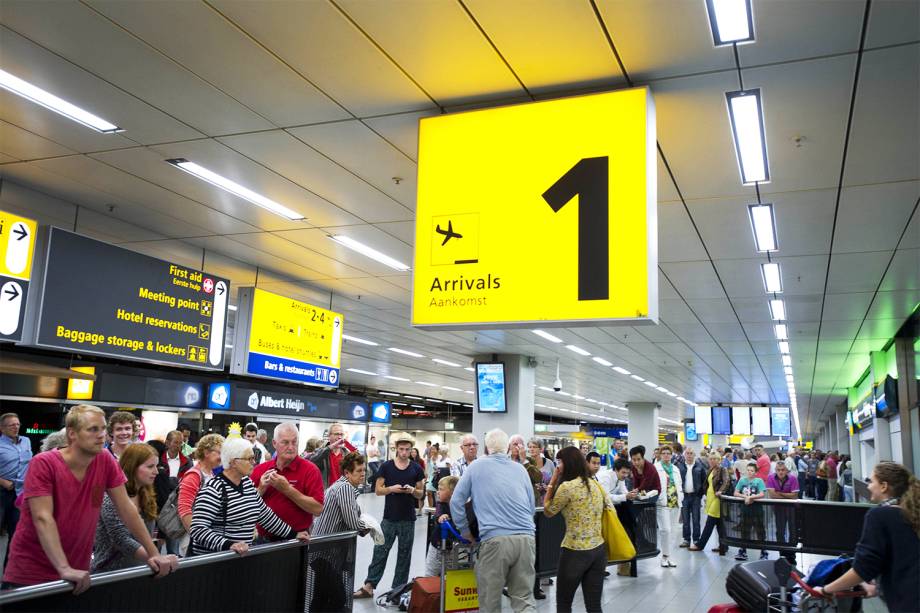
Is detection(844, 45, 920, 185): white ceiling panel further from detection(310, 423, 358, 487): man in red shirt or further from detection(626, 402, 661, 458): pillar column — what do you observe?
detection(626, 402, 661, 458): pillar column

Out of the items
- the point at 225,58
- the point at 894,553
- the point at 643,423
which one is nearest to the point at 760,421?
the point at 643,423

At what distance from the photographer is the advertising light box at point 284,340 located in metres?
9.52

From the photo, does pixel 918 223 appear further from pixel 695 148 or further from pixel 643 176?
pixel 643 176

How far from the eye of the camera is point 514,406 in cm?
1806

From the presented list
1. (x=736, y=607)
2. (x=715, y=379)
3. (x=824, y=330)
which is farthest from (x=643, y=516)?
(x=715, y=379)

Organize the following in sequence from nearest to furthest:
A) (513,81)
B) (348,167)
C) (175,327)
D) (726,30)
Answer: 1. (726,30)
2. (513,81)
3. (348,167)
4. (175,327)

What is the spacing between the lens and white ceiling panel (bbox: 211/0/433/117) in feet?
14.4

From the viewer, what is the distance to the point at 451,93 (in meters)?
5.30

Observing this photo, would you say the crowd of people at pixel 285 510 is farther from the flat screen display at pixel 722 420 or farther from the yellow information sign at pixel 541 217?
the flat screen display at pixel 722 420

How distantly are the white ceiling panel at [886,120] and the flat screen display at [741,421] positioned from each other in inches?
961

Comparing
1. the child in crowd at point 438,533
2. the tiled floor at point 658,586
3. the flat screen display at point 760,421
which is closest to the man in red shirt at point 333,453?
the tiled floor at point 658,586

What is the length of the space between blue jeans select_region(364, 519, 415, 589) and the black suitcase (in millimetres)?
3537

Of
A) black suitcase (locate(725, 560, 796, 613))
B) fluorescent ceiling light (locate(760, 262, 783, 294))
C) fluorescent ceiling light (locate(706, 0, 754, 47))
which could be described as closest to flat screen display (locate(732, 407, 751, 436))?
fluorescent ceiling light (locate(760, 262, 783, 294))

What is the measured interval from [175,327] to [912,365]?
513 inches
